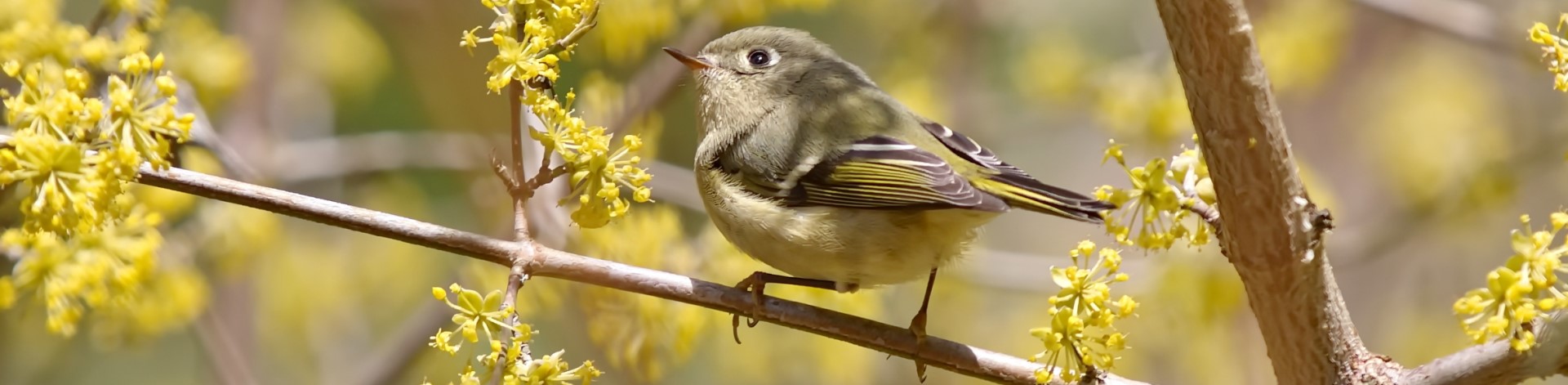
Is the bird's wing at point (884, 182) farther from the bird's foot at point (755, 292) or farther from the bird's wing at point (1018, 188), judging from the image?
the bird's foot at point (755, 292)

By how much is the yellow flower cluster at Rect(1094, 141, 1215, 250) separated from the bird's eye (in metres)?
1.39

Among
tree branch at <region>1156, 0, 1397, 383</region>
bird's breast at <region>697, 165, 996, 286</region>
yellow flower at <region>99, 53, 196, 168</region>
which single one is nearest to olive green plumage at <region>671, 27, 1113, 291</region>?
bird's breast at <region>697, 165, 996, 286</region>

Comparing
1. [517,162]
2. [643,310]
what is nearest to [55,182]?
[517,162]

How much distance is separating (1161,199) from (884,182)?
0.81 meters

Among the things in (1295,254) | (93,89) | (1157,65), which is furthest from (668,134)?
(1295,254)

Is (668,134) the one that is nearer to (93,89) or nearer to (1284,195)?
(93,89)

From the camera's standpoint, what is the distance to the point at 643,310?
8.57 ft

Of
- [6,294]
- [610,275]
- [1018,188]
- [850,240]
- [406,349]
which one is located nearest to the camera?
[610,275]

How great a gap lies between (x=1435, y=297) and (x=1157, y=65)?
73.7 inches

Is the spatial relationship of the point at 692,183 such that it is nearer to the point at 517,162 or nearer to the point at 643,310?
the point at 643,310

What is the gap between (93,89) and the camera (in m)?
2.17

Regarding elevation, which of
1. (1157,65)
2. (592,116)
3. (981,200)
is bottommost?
(981,200)

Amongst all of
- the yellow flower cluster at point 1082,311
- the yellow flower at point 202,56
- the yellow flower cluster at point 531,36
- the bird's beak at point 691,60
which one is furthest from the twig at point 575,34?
the yellow flower at point 202,56

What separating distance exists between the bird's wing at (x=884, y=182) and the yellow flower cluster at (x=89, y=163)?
1.21 metres
